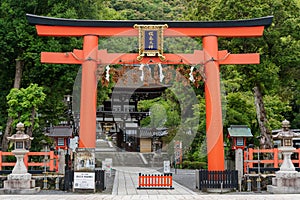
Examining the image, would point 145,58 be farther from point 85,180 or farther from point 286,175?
point 286,175

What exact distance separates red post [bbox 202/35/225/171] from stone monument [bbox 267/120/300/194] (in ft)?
6.39

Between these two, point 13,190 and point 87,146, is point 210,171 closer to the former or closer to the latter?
point 87,146

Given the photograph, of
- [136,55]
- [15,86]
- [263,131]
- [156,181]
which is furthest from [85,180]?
[263,131]

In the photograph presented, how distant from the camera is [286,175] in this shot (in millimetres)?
12461

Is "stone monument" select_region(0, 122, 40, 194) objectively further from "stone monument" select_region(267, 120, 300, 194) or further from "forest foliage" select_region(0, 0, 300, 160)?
"stone monument" select_region(267, 120, 300, 194)

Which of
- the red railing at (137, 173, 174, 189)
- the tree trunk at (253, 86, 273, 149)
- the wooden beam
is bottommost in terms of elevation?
the red railing at (137, 173, 174, 189)

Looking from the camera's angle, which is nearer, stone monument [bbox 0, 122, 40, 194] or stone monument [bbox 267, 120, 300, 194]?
stone monument [bbox 267, 120, 300, 194]

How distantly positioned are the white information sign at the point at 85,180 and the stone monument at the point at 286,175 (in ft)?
19.8

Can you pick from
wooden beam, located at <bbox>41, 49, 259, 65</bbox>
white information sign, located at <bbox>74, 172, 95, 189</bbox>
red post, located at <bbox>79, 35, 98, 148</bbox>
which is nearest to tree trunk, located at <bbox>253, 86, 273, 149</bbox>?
wooden beam, located at <bbox>41, 49, 259, 65</bbox>

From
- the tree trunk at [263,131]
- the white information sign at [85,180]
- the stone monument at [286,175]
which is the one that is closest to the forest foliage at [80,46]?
the tree trunk at [263,131]

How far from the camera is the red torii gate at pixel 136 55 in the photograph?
13641 mm

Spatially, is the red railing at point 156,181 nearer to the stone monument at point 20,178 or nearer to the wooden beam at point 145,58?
the stone monument at point 20,178

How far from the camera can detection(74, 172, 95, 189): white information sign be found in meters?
12.6

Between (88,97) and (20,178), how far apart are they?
141 inches
